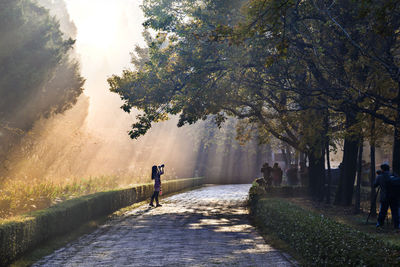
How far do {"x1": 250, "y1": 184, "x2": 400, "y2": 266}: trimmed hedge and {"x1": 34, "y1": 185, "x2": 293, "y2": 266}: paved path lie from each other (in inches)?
20.4

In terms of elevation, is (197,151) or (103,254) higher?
(197,151)

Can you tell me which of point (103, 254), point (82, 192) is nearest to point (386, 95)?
point (103, 254)

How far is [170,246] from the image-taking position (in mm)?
10430

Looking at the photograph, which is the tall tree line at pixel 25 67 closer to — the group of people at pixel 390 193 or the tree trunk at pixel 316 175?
the tree trunk at pixel 316 175

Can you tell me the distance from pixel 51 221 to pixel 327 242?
6.45 meters

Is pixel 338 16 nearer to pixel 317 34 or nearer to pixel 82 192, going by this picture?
pixel 317 34

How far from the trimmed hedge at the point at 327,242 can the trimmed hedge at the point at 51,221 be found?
5328mm

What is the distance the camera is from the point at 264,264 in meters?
8.55

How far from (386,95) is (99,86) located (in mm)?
89845

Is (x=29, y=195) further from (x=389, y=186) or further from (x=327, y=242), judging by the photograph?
(x=389, y=186)

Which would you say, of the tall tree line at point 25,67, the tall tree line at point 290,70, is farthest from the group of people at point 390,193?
the tall tree line at point 25,67

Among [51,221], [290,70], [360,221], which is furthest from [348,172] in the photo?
[51,221]

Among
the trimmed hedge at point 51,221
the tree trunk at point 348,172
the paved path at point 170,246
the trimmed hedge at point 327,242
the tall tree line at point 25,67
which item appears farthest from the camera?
the tree trunk at point 348,172

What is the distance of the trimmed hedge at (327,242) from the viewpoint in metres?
6.30
